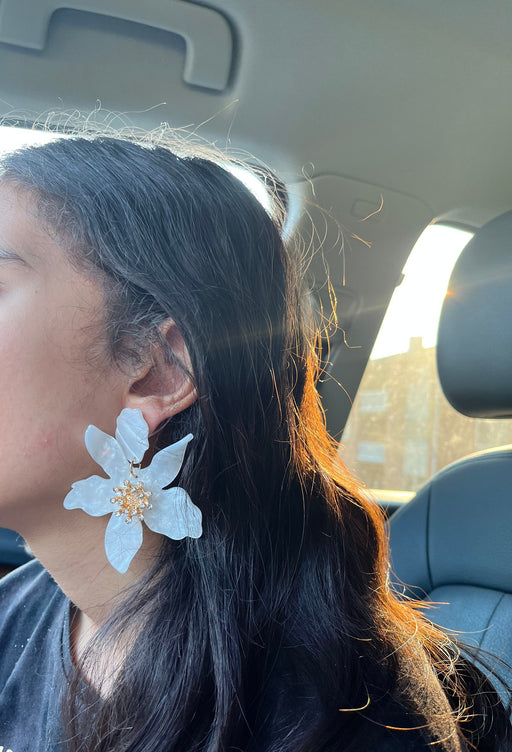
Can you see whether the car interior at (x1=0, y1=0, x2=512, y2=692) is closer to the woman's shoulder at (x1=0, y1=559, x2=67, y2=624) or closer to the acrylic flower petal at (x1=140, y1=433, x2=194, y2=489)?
the acrylic flower petal at (x1=140, y1=433, x2=194, y2=489)

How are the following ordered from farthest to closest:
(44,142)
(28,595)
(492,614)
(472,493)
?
1. (472,493)
2. (492,614)
3. (28,595)
4. (44,142)

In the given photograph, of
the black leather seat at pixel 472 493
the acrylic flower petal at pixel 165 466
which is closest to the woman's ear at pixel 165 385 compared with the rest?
the acrylic flower petal at pixel 165 466

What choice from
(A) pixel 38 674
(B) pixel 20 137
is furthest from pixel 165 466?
(B) pixel 20 137

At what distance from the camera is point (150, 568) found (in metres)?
0.99

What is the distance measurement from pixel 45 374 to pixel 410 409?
5.71 feet

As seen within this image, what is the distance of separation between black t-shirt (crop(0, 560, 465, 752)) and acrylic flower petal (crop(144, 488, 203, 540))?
0.32m

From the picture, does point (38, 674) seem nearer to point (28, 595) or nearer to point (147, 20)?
point (28, 595)

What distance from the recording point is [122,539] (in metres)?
0.87

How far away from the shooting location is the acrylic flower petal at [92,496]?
2.85ft

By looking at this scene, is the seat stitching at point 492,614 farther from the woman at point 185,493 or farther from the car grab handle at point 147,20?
the car grab handle at point 147,20

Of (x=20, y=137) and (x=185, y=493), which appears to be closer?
(x=185, y=493)

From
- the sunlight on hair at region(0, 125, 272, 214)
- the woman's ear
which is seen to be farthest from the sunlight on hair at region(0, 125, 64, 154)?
the woman's ear

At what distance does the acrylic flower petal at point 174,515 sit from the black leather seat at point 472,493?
832mm

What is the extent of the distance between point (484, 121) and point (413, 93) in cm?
21
